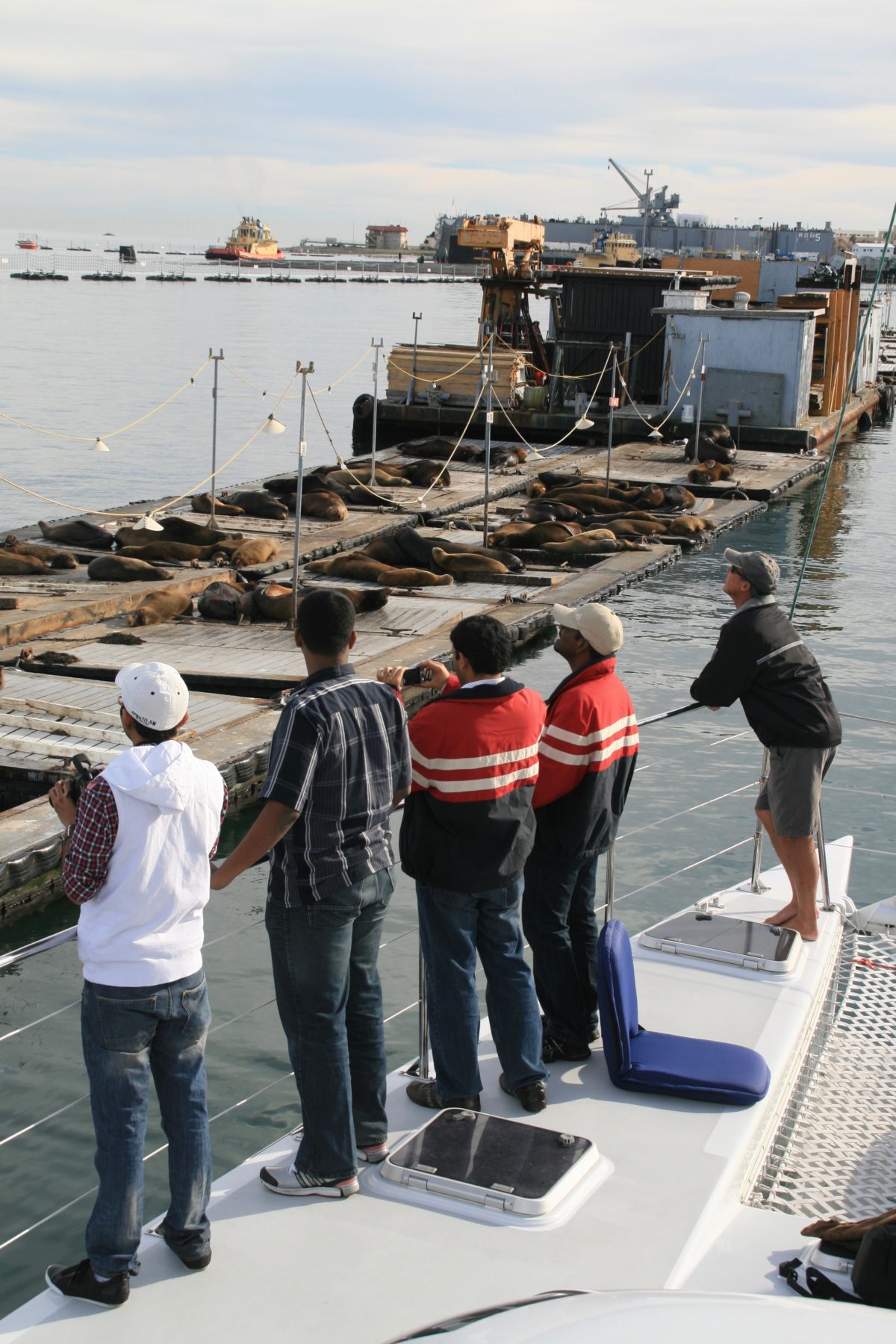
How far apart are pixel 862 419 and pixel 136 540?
1284 inches

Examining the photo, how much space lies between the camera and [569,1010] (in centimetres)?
423

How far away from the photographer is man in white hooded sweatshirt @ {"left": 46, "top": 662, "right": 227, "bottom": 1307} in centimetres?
303

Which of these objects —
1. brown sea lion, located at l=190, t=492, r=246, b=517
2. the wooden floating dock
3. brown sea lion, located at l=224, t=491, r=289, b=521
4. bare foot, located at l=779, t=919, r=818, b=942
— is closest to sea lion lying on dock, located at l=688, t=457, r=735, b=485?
the wooden floating dock

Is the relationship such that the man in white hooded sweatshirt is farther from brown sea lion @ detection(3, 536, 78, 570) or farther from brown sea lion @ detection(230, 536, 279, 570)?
brown sea lion @ detection(3, 536, 78, 570)

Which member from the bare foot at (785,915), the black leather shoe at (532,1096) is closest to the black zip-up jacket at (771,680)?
the bare foot at (785,915)

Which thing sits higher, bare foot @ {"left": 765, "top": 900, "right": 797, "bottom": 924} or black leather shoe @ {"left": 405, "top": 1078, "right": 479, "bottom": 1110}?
bare foot @ {"left": 765, "top": 900, "right": 797, "bottom": 924}

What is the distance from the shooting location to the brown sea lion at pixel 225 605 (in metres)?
14.5

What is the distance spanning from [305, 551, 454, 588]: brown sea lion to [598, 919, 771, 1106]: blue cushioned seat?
12.8 metres

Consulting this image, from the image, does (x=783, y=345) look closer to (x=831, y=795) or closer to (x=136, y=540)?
(x=136, y=540)

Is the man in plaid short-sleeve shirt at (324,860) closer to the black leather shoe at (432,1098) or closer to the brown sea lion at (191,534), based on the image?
the black leather shoe at (432,1098)

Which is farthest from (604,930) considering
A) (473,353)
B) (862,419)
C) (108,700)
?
(862,419)

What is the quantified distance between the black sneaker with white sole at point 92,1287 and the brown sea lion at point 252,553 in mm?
14391

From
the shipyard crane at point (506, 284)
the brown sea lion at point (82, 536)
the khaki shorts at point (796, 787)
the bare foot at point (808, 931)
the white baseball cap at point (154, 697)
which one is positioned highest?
the shipyard crane at point (506, 284)

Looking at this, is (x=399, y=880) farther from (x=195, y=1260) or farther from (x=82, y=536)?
(x=82, y=536)
